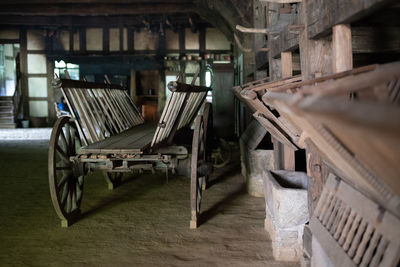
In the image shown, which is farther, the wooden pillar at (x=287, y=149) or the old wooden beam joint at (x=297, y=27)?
the wooden pillar at (x=287, y=149)

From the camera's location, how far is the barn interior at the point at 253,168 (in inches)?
57.6

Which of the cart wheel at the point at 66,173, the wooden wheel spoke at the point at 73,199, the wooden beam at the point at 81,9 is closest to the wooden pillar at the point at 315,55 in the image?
the cart wheel at the point at 66,173

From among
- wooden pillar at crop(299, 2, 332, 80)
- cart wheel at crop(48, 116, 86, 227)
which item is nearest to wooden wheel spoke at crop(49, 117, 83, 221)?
cart wheel at crop(48, 116, 86, 227)

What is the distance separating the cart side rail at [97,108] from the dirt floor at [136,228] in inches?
39.0

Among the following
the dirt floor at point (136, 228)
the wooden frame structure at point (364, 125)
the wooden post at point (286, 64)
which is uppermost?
the wooden post at point (286, 64)

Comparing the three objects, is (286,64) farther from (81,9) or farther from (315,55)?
(81,9)

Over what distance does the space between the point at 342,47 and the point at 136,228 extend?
2.84 meters

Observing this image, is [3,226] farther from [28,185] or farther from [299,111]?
[299,111]

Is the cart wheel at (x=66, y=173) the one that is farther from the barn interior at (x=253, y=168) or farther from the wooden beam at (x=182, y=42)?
the wooden beam at (x=182, y=42)

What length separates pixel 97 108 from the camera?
185 inches

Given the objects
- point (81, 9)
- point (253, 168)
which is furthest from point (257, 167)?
point (81, 9)

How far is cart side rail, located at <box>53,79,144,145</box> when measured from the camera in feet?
13.3

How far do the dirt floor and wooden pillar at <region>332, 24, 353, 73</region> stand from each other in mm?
1691

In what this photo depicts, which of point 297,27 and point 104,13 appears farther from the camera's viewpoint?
point 104,13
